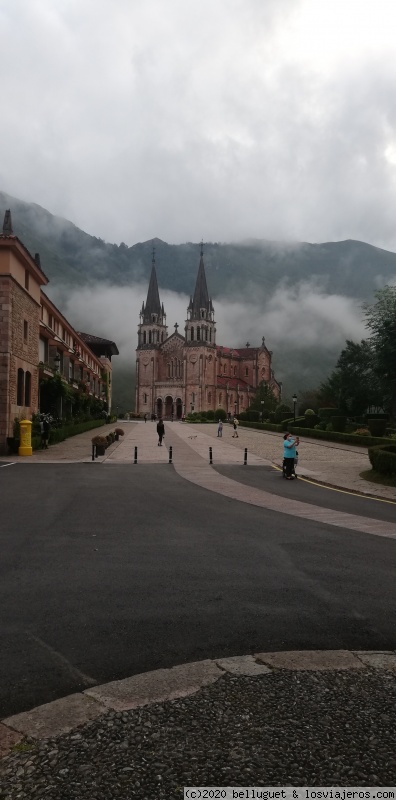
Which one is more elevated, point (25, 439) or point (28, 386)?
point (28, 386)

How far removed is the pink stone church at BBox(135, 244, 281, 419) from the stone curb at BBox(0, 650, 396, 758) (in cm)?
12660

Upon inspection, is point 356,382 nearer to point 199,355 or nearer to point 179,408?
point 199,355

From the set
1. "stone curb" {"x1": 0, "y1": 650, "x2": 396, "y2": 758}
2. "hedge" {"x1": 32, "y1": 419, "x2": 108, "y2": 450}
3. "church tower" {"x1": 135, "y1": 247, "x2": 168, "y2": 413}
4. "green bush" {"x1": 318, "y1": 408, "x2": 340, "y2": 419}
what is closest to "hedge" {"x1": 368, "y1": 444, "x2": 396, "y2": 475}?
"stone curb" {"x1": 0, "y1": 650, "x2": 396, "y2": 758}

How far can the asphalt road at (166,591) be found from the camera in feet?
14.5

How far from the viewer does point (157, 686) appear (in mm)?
3859

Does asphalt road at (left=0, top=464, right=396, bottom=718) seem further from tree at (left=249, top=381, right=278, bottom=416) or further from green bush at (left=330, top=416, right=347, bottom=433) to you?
tree at (left=249, top=381, right=278, bottom=416)

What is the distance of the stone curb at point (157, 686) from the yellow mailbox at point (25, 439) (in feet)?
74.2

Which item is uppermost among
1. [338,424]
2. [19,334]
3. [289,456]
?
[19,334]

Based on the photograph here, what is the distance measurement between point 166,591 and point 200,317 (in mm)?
128606

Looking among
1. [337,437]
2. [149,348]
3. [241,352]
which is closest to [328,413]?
[337,437]

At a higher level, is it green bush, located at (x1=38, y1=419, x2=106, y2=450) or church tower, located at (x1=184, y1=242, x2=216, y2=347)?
church tower, located at (x1=184, y1=242, x2=216, y2=347)

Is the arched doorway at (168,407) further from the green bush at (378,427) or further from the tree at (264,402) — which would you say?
the green bush at (378,427)

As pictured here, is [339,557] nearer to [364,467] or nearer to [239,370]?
[364,467]

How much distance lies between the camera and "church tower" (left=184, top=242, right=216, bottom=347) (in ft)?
437
